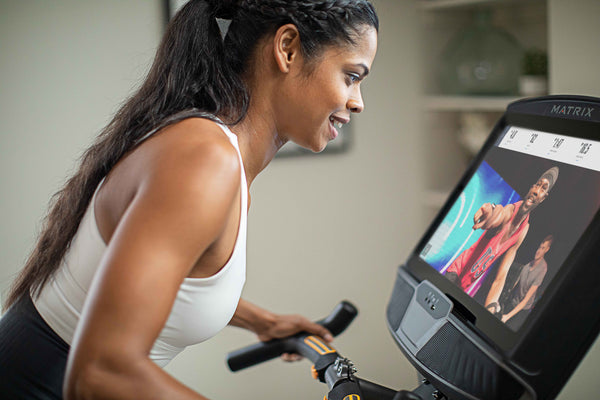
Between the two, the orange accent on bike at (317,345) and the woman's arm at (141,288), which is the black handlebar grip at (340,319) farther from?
the woman's arm at (141,288)

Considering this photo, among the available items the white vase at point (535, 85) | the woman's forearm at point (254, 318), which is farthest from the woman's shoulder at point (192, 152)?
the white vase at point (535, 85)

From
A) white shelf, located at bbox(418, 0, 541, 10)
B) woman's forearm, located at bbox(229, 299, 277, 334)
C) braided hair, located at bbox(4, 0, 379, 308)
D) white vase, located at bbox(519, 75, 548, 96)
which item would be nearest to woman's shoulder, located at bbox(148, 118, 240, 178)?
braided hair, located at bbox(4, 0, 379, 308)

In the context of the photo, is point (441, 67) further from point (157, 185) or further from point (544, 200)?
point (157, 185)

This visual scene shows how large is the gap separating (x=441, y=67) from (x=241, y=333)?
1.37 m

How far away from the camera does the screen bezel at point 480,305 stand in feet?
2.24

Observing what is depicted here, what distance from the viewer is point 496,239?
0.85 m

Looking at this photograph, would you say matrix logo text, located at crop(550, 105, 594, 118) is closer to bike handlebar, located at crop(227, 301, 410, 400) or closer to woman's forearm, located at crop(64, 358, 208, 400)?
bike handlebar, located at crop(227, 301, 410, 400)

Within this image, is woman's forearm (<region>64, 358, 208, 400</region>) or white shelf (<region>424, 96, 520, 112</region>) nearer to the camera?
woman's forearm (<region>64, 358, 208, 400</region>)

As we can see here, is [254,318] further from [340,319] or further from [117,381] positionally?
[117,381]

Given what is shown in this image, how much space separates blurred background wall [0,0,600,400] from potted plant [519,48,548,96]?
0.80ft

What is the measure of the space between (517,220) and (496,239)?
0.14ft

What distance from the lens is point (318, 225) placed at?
2.34 meters

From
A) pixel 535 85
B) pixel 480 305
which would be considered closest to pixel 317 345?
pixel 480 305

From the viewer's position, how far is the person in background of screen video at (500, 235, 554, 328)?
714mm
